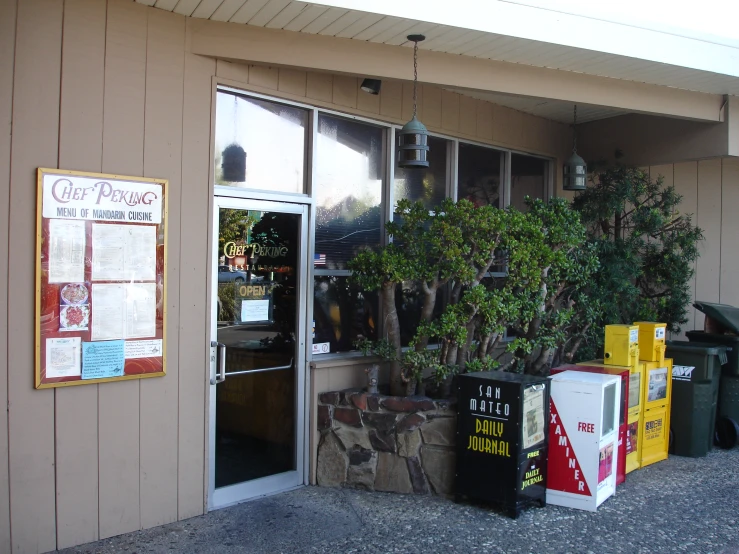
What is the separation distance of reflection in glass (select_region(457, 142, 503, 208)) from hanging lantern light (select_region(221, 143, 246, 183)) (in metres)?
2.68

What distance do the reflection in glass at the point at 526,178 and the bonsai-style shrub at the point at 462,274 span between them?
78.2 inches

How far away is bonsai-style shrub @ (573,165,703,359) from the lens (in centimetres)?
700

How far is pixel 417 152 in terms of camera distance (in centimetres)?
532

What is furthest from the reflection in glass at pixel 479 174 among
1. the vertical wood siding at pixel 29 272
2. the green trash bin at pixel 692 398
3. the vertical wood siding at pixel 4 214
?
the vertical wood siding at pixel 4 214

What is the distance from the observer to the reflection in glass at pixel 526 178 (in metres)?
7.95

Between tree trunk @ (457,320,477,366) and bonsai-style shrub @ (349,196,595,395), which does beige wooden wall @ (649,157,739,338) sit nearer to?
bonsai-style shrub @ (349,196,595,395)

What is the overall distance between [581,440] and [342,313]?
221 centimetres

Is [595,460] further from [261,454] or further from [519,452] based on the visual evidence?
[261,454]

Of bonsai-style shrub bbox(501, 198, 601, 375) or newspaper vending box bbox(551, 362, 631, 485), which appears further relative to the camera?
bonsai-style shrub bbox(501, 198, 601, 375)

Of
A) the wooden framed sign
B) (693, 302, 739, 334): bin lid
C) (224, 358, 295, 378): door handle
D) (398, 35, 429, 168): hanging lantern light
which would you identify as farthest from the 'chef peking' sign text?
(693, 302, 739, 334): bin lid

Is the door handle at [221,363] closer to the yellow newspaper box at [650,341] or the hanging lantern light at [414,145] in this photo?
the hanging lantern light at [414,145]

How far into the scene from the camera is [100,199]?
4.25 m

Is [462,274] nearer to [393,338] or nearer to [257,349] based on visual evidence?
[393,338]

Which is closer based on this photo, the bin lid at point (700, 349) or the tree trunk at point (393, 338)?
the tree trunk at point (393, 338)
